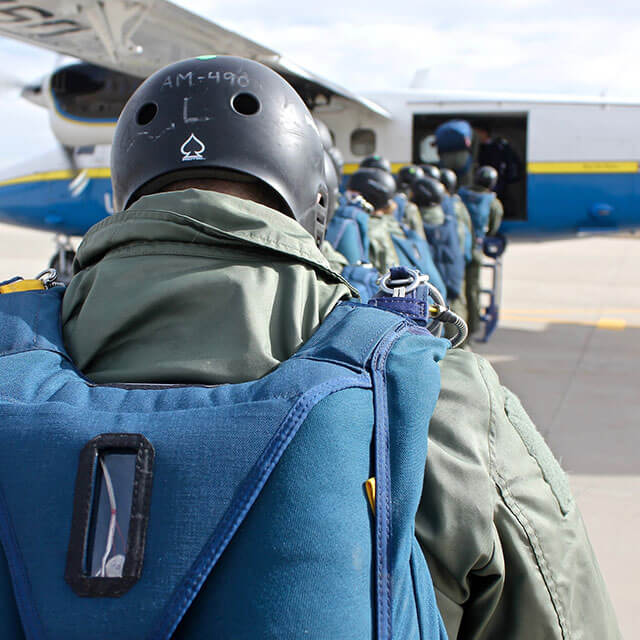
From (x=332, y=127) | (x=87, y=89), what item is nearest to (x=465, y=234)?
(x=332, y=127)

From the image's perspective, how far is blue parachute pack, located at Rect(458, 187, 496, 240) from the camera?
842 cm

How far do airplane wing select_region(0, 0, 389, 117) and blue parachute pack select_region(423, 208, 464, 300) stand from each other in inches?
124

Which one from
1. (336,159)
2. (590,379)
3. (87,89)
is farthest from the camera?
(87,89)

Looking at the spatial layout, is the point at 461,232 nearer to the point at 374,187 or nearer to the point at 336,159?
the point at 374,187

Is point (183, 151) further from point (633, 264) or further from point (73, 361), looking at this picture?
point (633, 264)

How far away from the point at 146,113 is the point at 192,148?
A: 212 mm

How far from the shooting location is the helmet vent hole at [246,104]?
1565 mm

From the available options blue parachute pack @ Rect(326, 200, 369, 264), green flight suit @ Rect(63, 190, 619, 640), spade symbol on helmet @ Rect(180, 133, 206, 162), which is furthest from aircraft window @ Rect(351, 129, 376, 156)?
green flight suit @ Rect(63, 190, 619, 640)

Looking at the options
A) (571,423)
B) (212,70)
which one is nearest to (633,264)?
(571,423)

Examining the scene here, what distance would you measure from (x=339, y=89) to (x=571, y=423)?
561cm

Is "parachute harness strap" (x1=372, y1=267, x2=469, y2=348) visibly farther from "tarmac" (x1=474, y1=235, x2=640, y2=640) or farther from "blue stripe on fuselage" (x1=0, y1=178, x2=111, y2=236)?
"blue stripe on fuselage" (x1=0, y1=178, x2=111, y2=236)

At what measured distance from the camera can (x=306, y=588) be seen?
0.87 m

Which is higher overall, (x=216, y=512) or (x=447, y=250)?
(x=216, y=512)

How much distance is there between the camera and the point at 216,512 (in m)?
0.88
